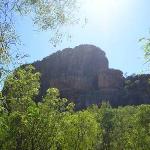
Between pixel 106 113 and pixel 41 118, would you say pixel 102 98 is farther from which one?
pixel 41 118

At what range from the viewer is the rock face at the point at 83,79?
17620cm

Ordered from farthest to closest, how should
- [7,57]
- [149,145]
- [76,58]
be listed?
[76,58] < [149,145] < [7,57]

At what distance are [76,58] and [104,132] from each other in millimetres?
110627

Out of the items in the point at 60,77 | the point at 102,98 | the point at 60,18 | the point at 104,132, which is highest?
the point at 60,77

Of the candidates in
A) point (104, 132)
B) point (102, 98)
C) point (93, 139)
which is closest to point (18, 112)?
point (93, 139)

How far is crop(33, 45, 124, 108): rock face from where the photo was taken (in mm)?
176200

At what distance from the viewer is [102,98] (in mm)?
171625

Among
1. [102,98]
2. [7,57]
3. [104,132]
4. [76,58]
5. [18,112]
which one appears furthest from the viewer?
[76,58]

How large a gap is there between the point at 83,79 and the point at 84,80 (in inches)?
33.1

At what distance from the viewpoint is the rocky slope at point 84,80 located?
174 m

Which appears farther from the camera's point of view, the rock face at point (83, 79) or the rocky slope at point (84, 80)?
the rock face at point (83, 79)

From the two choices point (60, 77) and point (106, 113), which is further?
point (60, 77)

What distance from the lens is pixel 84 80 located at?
7362 inches

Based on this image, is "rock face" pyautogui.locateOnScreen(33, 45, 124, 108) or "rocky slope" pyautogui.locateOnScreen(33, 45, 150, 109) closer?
"rocky slope" pyautogui.locateOnScreen(33, 45, 150, 109)
